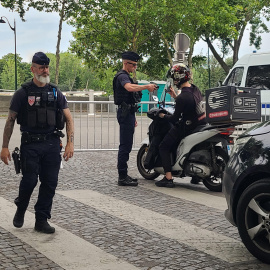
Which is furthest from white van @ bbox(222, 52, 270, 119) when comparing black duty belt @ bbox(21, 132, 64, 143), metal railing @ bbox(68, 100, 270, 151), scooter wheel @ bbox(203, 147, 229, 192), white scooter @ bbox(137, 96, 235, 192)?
black duty belt @ bbox(21, 132, 64, 143)

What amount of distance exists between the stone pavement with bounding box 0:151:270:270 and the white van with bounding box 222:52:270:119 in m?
10.6

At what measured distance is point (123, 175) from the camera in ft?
28.2

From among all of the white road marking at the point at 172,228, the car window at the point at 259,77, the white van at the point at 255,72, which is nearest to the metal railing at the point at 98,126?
the white road marking at the point at 172,228

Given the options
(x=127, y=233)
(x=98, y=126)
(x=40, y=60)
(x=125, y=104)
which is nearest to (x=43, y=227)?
(x=127, y=233)

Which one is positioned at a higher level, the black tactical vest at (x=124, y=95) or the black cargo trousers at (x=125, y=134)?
the black tactical vest at (x=124, y=95)

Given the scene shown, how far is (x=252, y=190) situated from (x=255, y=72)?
572 inches

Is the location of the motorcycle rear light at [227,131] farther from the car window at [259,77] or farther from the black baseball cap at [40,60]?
the car window at [259,77]

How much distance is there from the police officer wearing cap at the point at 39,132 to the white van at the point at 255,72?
1320 cm

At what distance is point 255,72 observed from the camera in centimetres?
1852

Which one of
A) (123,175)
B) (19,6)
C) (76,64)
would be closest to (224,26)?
(19,6)

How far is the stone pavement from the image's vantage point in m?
4.61

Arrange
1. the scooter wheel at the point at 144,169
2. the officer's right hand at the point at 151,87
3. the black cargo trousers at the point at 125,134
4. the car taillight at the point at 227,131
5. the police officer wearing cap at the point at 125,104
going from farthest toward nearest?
the scooter wheel at the point at 144,169
the black cargo trousers at the point at 125,134
the police officer wearing cap at the point at 125,104
the officer's right hand at the point at 151,87
the car taillight at the point at 227,131

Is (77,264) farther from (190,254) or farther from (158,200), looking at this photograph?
(158,200)

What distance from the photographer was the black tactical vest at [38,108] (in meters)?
5.43
